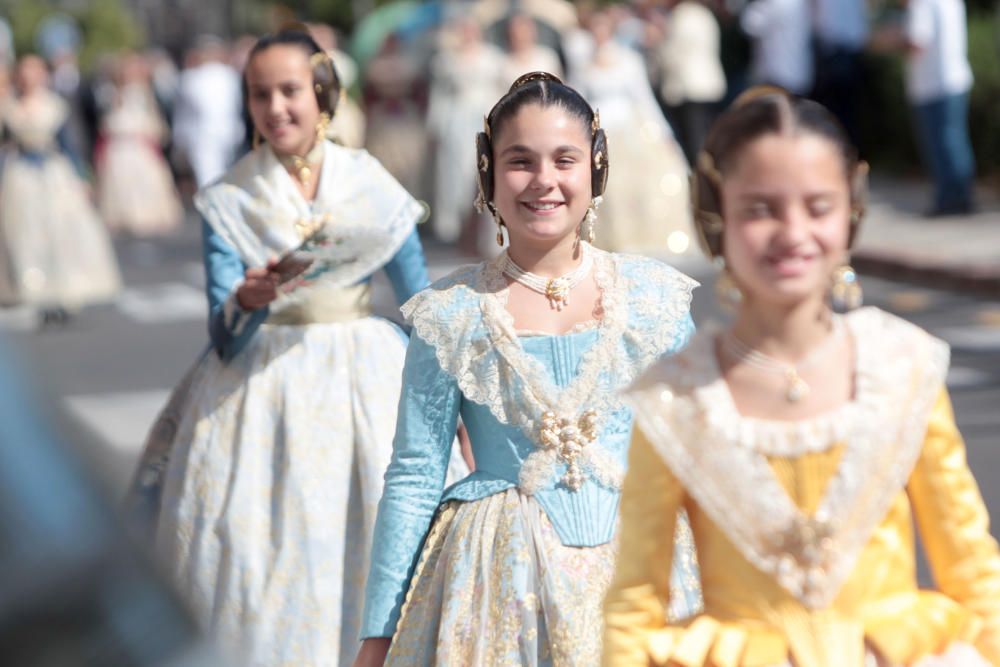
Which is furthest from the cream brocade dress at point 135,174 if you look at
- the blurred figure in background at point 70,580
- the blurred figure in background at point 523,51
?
the blurred figure in background at point 70,580

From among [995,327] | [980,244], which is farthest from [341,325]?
[980,244]

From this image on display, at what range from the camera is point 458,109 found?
1856cm

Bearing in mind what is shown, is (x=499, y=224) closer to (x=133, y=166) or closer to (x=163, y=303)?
(x=163, y=303)

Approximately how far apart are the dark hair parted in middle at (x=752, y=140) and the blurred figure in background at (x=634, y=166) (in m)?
12.8

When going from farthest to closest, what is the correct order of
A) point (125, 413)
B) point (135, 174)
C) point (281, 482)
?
point (135, 174) < point (125, 413) < point (281, 482)

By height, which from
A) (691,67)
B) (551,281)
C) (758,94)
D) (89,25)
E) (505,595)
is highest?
(758,94)

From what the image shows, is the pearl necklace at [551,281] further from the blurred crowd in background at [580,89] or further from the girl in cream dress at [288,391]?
the blurred crowd in background at [580,89]

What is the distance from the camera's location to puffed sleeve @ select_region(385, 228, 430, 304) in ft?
16.6

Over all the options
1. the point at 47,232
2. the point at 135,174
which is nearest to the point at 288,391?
the point at 47,232

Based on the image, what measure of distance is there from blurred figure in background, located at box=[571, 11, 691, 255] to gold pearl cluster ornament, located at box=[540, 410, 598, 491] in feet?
39.3

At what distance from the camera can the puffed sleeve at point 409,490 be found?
361cm

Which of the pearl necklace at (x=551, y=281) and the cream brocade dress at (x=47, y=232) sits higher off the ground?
the pearl necklace at (x=551, y=281)

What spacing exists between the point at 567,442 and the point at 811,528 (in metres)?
0.94

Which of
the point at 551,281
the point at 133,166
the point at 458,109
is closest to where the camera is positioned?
the point at 551,281
